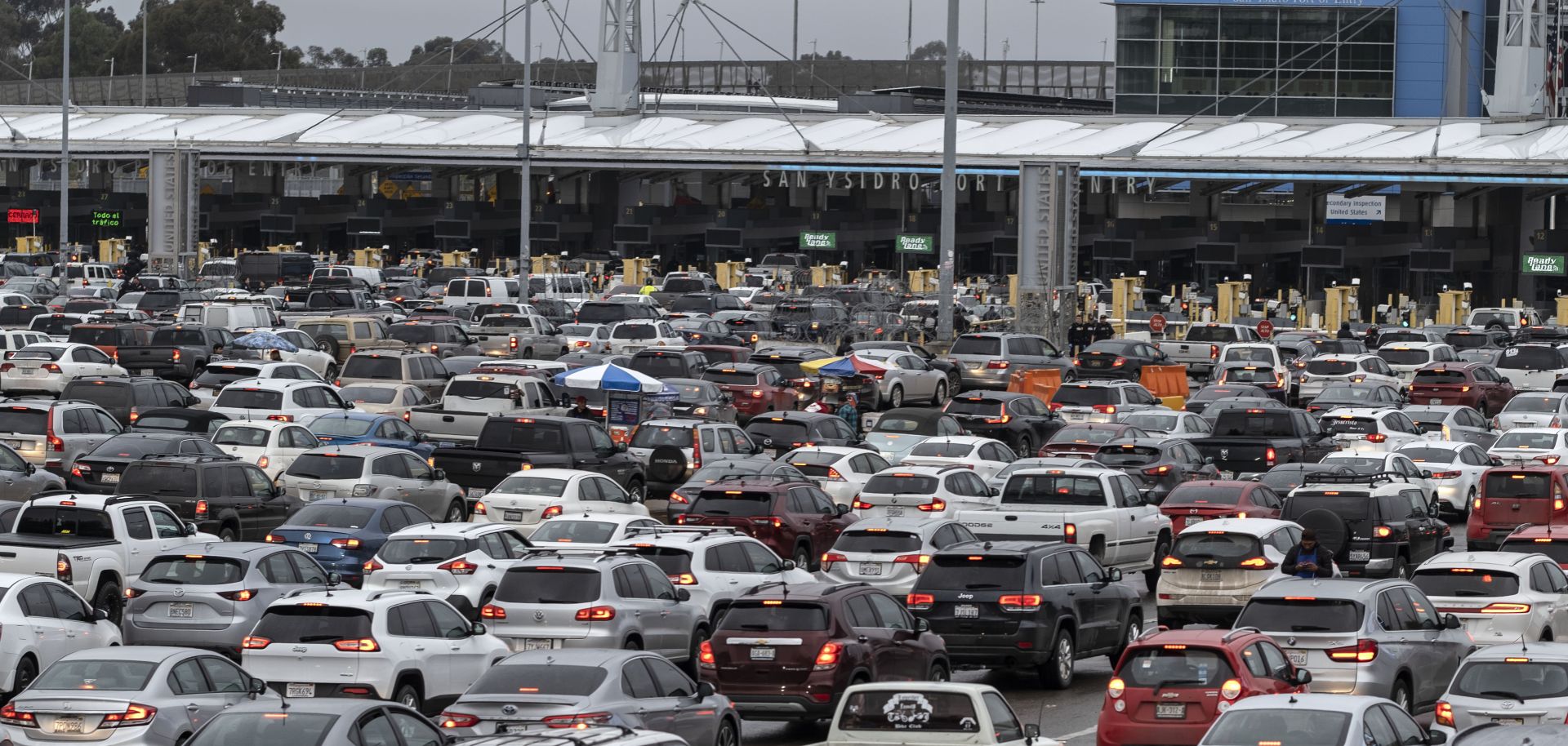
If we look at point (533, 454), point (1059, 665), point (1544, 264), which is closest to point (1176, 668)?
point (1059, 665)

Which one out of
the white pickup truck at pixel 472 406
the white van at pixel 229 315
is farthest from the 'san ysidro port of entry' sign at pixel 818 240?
the white pickup truck at pixel 472 406

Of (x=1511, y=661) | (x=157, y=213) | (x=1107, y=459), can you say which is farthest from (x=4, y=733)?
(x=157, y=213)

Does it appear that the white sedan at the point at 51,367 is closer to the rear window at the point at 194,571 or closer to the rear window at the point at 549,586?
the rear window at the point at 194,571

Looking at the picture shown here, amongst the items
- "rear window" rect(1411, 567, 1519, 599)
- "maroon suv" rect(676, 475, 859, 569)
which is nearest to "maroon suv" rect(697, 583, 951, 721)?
"rear window" rect(1411, 567, 1519, 599)

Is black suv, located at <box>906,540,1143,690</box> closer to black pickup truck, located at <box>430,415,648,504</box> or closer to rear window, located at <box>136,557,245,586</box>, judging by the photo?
rear window, located at <box>136,557,245,586</box>

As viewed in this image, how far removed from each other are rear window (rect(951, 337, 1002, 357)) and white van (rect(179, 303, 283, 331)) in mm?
14706

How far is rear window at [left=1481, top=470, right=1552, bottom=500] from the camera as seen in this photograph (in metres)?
29.0

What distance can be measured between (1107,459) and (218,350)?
20.0 meters

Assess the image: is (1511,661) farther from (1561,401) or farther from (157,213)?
(157,213)

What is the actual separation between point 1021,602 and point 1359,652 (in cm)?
313

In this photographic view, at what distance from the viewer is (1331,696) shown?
14500 millimetres

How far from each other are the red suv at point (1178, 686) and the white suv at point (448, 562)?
6.90m

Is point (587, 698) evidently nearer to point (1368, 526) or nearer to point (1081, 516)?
point (1081, 516)

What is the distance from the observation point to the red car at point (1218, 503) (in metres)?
27.2
